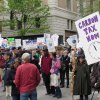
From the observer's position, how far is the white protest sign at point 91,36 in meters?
9.89

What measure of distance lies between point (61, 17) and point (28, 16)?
6.16 m

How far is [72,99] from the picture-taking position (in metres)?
12.8

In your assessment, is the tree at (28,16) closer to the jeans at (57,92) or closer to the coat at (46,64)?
the coat at (46,64)

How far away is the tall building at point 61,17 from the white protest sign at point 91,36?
1264 inches

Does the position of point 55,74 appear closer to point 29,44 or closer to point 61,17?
point 29,44

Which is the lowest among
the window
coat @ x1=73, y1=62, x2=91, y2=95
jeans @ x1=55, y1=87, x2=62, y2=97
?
jeans @ x1=55, y1=87, x2=62, y2=97

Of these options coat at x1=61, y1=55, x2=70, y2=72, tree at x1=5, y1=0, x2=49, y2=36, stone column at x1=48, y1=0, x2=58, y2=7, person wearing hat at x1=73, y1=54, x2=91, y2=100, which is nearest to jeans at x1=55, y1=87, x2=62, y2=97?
person wearing hat at x1=73, y1=54, x2=91, y2=100

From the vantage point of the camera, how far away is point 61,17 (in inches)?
1825

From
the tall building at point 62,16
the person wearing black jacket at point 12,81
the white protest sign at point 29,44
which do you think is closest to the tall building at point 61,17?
the tall building at point 62,16

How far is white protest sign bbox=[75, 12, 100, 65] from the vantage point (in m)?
9.89

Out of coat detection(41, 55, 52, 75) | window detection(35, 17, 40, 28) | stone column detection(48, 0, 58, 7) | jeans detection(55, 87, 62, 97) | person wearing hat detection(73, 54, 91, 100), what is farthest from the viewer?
stone column detection(48, 0, 58, 7)

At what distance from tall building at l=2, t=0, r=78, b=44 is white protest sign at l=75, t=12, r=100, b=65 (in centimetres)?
3211

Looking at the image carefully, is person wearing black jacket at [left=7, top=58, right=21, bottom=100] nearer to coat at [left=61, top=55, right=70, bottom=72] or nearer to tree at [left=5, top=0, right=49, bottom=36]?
coat at [left=61, top=55, right=70, bottom=72]

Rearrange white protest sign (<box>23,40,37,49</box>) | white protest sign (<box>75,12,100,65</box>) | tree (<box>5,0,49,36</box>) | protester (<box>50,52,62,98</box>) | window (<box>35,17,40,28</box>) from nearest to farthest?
white protest sign (<box>75,12,100,65</box>)
protester (<box>50,52,62,98</box>)
white protest sign (<box>23,40,37,49</box>)
tree (<box>5,0,49,36</box>)
window (<box>35,17,40,28</box>)
